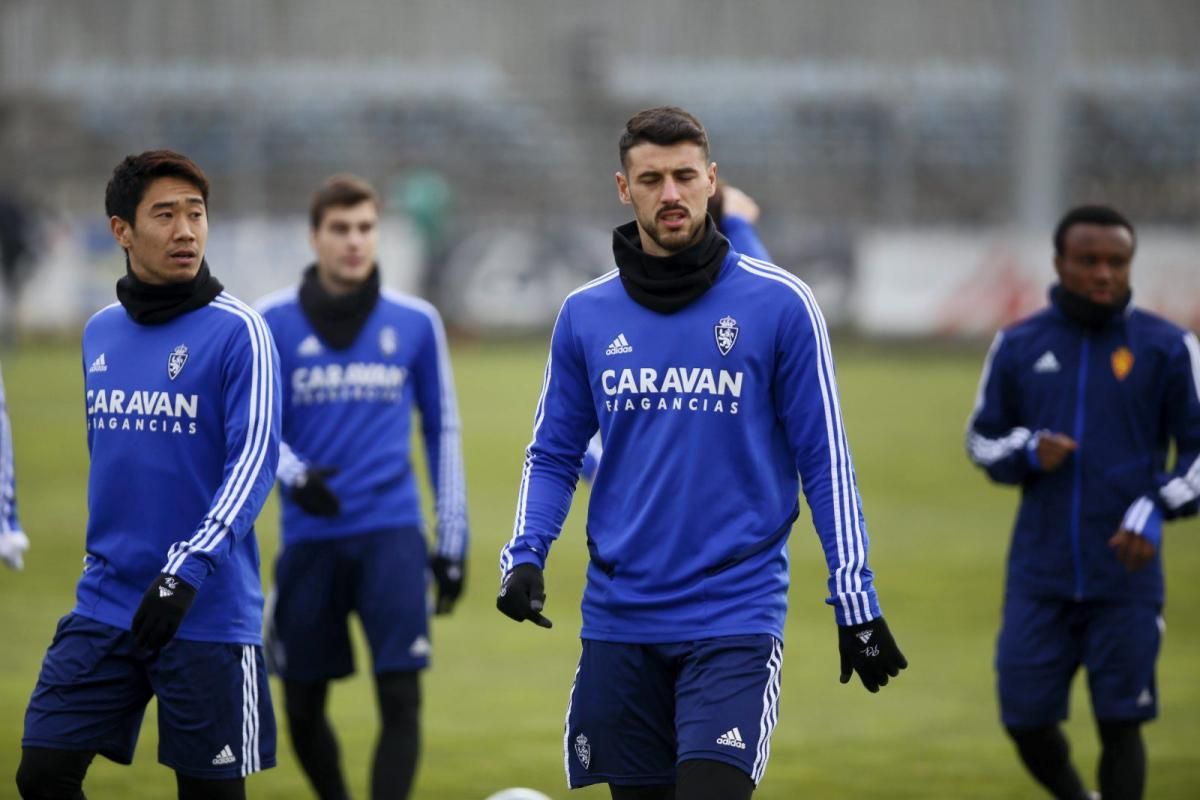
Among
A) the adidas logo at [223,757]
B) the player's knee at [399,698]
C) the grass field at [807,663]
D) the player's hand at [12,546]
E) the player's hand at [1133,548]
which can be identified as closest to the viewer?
the adidas logo at [223,757]

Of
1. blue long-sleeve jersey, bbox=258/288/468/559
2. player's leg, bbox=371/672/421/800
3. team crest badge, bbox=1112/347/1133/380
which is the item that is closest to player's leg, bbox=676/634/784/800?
player's leg, bbox=371/672/421/800

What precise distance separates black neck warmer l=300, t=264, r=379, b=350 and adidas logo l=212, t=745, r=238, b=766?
2.36 m

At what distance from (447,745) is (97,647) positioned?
3538mm

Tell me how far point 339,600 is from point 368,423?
69cm

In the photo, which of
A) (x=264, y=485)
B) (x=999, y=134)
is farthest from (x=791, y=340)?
(x=999, y=134)

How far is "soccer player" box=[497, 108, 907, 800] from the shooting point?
14.6 feet

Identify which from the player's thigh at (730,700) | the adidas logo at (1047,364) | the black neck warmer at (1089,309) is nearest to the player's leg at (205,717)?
the player's thigh at (730,700)

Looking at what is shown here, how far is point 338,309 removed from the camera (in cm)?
694

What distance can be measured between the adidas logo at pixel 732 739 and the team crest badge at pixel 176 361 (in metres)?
1.82

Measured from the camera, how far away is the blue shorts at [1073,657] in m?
6.08

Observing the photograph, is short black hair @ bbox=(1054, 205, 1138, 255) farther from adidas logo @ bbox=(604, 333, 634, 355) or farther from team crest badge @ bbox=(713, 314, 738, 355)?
adidas logo @ bbox=(604, 333, 634, 355)

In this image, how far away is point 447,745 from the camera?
817 centimetres

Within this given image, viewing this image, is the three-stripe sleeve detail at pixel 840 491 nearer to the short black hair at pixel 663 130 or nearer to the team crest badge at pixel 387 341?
the short black hair at pixel 663 130

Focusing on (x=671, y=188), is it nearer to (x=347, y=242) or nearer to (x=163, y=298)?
(x=163, y=298)
